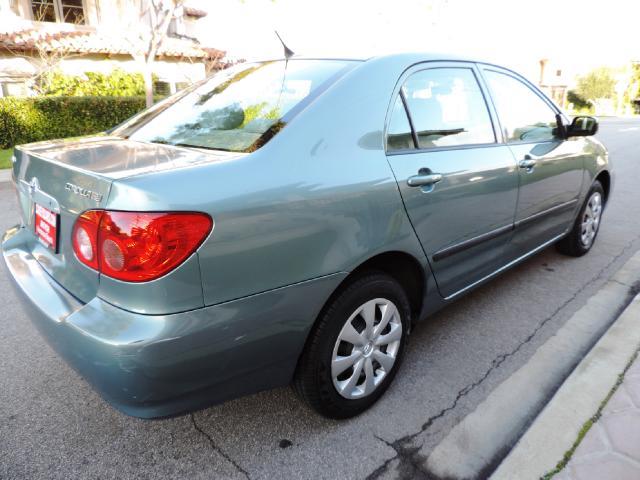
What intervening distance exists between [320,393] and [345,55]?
1551 mm

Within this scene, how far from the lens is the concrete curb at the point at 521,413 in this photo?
6.27ft

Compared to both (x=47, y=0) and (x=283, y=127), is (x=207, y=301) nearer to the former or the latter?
(x=283, y=127)

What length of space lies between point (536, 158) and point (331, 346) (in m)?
1.95

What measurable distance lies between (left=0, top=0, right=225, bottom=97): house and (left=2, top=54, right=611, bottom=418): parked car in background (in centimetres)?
1173

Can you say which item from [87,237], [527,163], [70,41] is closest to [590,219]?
[527,163]

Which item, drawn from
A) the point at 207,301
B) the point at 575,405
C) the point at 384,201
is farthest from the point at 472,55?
the point at 207,301

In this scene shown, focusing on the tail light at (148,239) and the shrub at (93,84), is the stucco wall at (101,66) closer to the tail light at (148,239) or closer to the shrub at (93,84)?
the shrub at (93,84)

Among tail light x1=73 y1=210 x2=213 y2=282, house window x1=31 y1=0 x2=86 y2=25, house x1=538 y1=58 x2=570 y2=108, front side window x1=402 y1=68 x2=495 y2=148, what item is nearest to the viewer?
tail light x1=73 y1=210 x2=213 y2=282

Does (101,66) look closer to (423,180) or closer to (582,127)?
(582,127)

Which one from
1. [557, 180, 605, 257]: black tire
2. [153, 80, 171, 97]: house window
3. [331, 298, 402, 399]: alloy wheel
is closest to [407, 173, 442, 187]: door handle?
[331, 298, 402, 399]: alloy wheel

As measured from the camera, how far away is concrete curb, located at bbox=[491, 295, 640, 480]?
6.16 ft

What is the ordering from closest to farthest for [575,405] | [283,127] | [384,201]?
[283,127] → [384,201] → [575,405]

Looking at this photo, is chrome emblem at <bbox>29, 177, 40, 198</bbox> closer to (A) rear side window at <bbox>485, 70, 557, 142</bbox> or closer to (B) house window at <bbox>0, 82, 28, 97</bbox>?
(A) rear side window at <bbox>485, 70, 557, 142</bbox>

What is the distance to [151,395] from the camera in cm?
157
